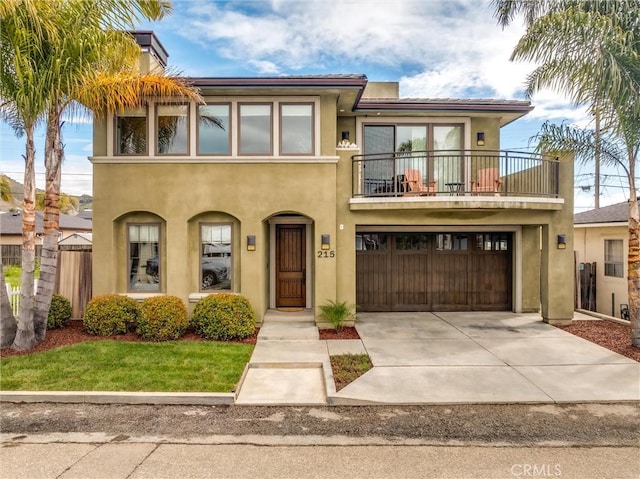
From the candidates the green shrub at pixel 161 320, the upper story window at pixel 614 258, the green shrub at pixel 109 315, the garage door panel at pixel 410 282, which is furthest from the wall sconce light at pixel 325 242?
the upper story window at pixel 614 258

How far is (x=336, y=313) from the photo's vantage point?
9.12 m

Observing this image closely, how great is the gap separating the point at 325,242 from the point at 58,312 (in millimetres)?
6540

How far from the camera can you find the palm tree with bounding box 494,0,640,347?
7.40 m

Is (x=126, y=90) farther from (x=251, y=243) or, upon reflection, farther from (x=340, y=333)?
(x=340, y=333)

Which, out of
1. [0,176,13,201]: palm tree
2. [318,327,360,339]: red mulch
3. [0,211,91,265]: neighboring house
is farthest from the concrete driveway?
[0,211,91,265]: neighboring house

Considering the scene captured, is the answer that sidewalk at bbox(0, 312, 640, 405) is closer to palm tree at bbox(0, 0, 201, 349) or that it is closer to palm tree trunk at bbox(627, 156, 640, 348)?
palm tree trunk at bbox(627, 156, 640, 348)

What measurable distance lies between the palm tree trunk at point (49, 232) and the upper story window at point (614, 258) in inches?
634

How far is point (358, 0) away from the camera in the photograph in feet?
31.2

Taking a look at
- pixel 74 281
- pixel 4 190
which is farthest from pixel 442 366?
pixel 4 190

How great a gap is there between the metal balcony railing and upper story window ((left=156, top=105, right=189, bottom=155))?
442cm

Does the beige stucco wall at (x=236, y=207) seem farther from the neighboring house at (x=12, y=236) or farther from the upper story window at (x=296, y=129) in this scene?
the neighboring house at (x=12, y=236)

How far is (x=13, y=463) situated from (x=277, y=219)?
7.69 meters

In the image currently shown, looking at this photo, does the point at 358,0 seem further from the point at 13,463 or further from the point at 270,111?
the point at 13,463

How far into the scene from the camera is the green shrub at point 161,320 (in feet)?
26.7
